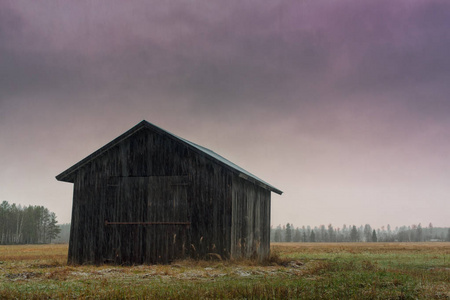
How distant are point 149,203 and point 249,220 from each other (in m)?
5.71

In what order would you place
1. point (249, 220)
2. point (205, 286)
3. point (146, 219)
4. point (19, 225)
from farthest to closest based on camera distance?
point (19, 225)
point (249, 220)
point (146, 219)
point (205, 286)

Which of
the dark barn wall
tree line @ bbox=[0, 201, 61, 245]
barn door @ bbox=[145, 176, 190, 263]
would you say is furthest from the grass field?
tree line @ bbox=[0, 201, 61, 245]

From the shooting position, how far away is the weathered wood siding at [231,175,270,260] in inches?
886

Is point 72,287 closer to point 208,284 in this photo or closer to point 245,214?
point 208,284

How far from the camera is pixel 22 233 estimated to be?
137000mm

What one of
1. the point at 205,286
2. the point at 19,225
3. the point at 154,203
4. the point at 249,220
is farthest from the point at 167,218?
the point at 19,225

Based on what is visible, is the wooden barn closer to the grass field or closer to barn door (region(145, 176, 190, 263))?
barn door (region(145, 176, 190, 263))

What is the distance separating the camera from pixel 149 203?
74.5 ft

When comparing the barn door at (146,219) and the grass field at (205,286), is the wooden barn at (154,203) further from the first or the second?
the grass field at (205,286)

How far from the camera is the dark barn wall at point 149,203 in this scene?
21.8 m

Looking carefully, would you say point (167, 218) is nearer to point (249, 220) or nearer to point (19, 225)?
point (249, 220)

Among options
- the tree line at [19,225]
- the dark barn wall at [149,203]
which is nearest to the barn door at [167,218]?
the dark barn wall at [149,203]

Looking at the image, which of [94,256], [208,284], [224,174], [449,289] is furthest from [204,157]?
[449,289]

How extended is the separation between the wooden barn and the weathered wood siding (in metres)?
0.05
